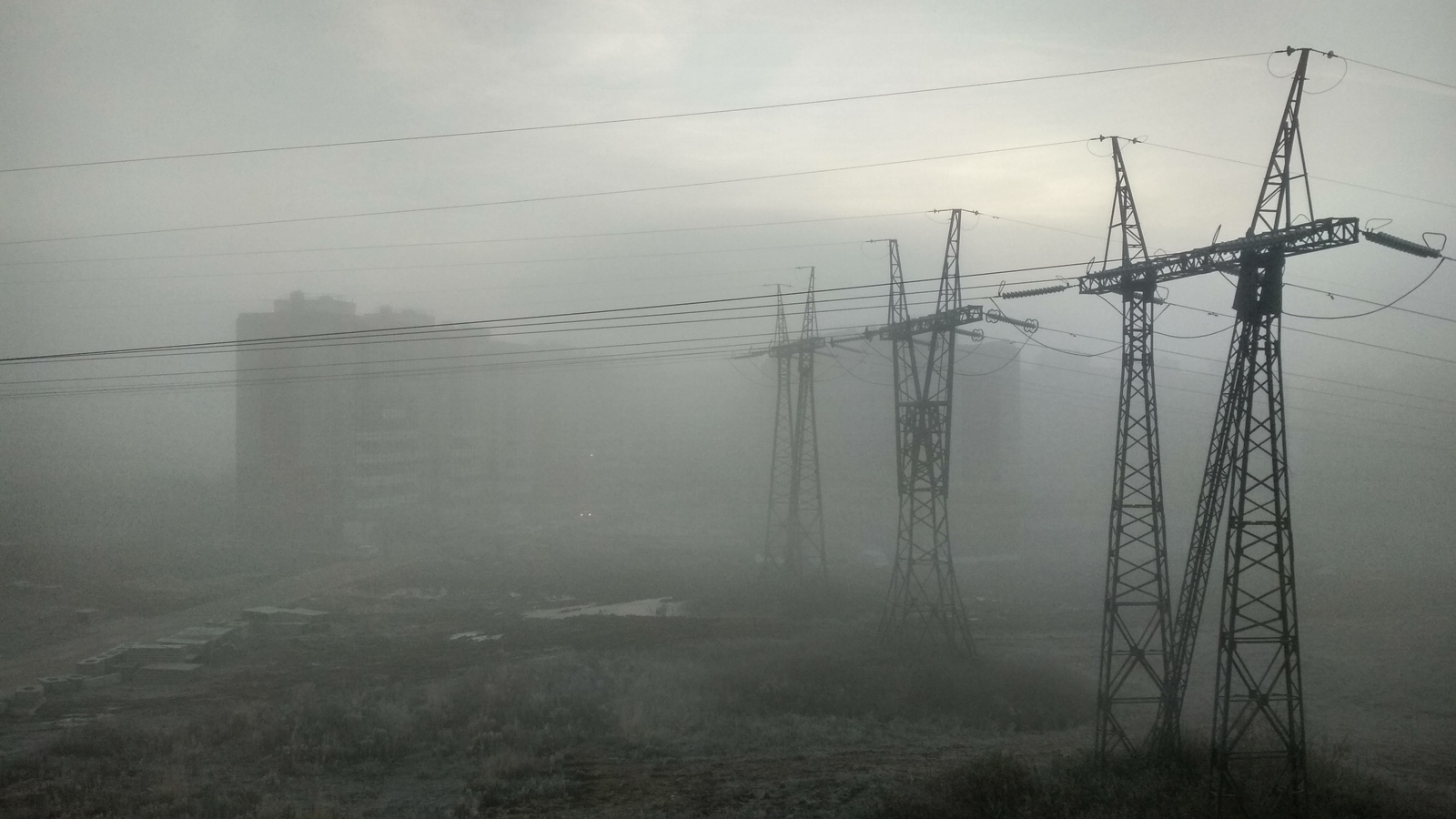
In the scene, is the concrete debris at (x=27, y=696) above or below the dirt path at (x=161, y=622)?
above

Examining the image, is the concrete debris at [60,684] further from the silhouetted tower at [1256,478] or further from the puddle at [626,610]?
the silhouetted tower at [1256,478]

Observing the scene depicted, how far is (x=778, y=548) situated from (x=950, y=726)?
32.7 metres

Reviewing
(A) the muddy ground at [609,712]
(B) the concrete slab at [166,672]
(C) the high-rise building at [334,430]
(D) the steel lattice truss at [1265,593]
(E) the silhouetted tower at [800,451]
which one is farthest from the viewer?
(C) the high-rise building at [334,430]

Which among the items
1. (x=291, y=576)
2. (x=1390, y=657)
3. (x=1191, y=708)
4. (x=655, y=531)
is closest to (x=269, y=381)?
(x=291, y=576)

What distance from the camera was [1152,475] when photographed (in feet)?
49.6

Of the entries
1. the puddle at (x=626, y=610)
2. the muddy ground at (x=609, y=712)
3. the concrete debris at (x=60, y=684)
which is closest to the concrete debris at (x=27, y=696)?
the concrete debris at (x=60, y=684)

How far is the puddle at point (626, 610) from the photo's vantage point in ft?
109

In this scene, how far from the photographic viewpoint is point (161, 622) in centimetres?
2973

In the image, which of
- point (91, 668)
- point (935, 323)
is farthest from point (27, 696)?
point (935, 323)

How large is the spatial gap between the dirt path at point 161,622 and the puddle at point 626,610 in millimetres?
10104

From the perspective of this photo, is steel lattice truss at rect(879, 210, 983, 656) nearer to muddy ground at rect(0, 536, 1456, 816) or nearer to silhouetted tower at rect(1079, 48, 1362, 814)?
muddy ground at rect(0, 536, 1456, 816)

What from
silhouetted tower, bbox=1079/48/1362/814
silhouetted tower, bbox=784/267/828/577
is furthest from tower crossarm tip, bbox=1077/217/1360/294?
silhouetted tower, bbox=784/267/828/577

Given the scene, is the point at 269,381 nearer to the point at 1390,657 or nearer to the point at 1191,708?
the point at 1191,708

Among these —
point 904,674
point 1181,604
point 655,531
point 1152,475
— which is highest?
point 1152,475
